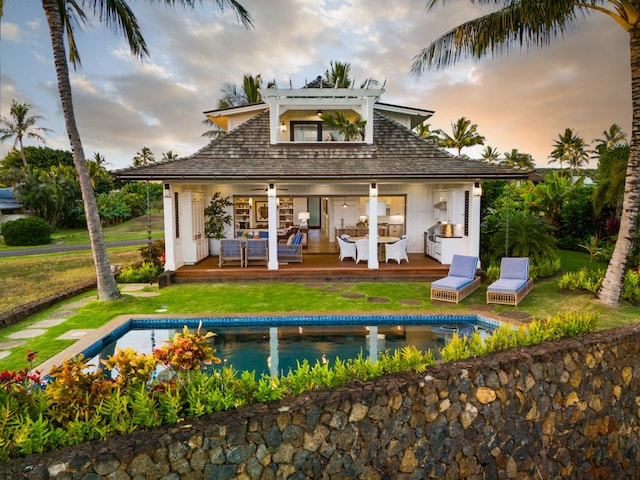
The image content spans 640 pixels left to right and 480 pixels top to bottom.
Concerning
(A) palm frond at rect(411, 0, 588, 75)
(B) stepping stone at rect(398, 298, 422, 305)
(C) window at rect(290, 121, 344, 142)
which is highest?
(A) palm frond at rect(411, 0, 588, 75)

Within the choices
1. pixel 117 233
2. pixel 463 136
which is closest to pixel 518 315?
pixel 117 233

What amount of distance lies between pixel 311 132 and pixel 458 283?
366 inches

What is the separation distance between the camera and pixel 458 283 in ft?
35.8

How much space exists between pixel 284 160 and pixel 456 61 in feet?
22.1

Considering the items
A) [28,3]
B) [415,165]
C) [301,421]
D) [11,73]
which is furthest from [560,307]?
[11,73]

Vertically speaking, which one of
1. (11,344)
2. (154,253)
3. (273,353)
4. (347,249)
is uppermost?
(347,249)

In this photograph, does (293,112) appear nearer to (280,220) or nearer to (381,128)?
(381,128)

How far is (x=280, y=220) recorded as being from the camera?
2359 centimetres

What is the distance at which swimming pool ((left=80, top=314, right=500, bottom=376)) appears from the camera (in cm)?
780

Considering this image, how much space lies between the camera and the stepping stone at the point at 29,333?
838 centimetres

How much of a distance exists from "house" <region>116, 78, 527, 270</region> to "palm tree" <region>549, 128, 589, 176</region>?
4837 centimetres

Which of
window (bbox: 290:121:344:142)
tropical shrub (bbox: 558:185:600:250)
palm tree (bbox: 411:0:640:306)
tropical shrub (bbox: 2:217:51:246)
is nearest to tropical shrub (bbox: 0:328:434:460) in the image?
palm tree (bbox: 411:0:640:306)

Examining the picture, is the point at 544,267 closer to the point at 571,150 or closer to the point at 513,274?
the point at 513,274

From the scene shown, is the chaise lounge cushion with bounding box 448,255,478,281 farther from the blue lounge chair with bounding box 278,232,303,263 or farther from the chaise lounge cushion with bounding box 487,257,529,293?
the blue lounge chair with bounding box 278,232,303,263
